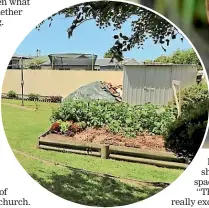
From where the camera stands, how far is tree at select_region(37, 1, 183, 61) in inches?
114

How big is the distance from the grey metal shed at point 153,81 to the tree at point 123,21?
0.14 m

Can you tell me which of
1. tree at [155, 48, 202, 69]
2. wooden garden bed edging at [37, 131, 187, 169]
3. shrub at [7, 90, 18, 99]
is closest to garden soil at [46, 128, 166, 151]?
wooden garden bed edging at [37, 131, 187, 169]

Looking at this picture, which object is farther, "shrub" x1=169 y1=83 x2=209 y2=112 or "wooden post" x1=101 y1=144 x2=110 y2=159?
"wooden post" x1=101 y1=144 x2=110 y2=159

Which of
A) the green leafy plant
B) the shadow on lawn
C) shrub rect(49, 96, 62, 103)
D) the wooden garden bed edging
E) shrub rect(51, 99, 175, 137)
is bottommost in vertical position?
the shadow on lawn

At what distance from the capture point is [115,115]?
3078mm

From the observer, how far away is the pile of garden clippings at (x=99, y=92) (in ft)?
9.95

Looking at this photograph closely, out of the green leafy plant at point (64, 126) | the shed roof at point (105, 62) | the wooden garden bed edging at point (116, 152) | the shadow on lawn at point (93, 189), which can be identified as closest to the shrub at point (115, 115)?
the green leafy plant at point (64, 126)

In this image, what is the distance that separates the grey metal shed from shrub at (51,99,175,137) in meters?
0.07

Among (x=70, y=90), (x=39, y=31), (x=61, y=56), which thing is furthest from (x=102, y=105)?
(x=39, y=31)

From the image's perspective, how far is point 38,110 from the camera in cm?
307

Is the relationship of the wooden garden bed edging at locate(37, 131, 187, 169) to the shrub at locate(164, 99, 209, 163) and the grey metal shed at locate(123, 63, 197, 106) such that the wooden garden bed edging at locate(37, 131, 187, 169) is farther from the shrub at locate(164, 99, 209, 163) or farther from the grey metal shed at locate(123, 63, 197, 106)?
the grey metal shed at locate(123, 63, 197, 106)

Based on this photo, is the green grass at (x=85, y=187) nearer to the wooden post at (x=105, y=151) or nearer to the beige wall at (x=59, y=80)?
the wooden post at (x=105, y=151)

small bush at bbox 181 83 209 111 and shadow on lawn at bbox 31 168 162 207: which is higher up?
small bush at bbox 181 83 209 111

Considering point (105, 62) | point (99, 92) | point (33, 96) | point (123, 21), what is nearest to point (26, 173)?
point (33, 96)
